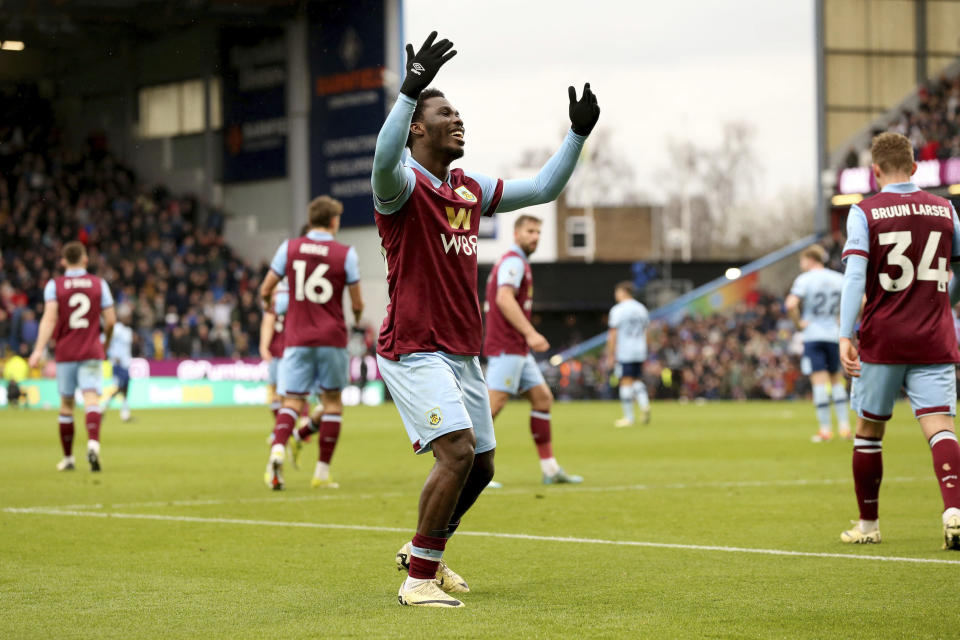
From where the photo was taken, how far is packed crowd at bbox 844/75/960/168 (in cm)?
3788

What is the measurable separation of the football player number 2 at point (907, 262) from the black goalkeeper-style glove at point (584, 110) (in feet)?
7.34

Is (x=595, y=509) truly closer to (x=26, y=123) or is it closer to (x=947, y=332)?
(x=947, y=332)

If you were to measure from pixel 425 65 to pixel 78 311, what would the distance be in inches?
380

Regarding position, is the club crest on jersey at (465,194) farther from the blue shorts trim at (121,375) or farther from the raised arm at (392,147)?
the blue shorts trim at (121,375)

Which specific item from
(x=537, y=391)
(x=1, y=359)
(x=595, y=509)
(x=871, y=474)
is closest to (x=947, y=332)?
(x=871, y=474)

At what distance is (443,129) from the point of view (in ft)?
20.6

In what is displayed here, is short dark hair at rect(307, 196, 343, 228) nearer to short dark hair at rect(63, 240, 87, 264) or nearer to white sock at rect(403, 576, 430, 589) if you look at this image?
short dark hair at rect(63, 240, 87, 264)

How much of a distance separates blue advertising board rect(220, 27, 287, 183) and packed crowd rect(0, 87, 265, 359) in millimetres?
2437

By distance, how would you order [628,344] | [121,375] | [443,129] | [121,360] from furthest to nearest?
[121,375] < [121,360] < [628,344] < [443,129]

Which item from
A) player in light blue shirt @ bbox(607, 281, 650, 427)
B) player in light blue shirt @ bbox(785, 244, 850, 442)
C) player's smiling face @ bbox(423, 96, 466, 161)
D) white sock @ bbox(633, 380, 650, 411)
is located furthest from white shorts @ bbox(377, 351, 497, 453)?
white sock @ bbox(633, 380, 650, 411)

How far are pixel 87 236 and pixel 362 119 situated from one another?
31.8 ft

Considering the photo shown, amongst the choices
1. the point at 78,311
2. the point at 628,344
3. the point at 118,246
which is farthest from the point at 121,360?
the point at 118,246

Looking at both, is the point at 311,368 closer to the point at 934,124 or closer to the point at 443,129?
the point at 443,129

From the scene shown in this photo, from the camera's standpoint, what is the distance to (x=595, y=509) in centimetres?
1024
